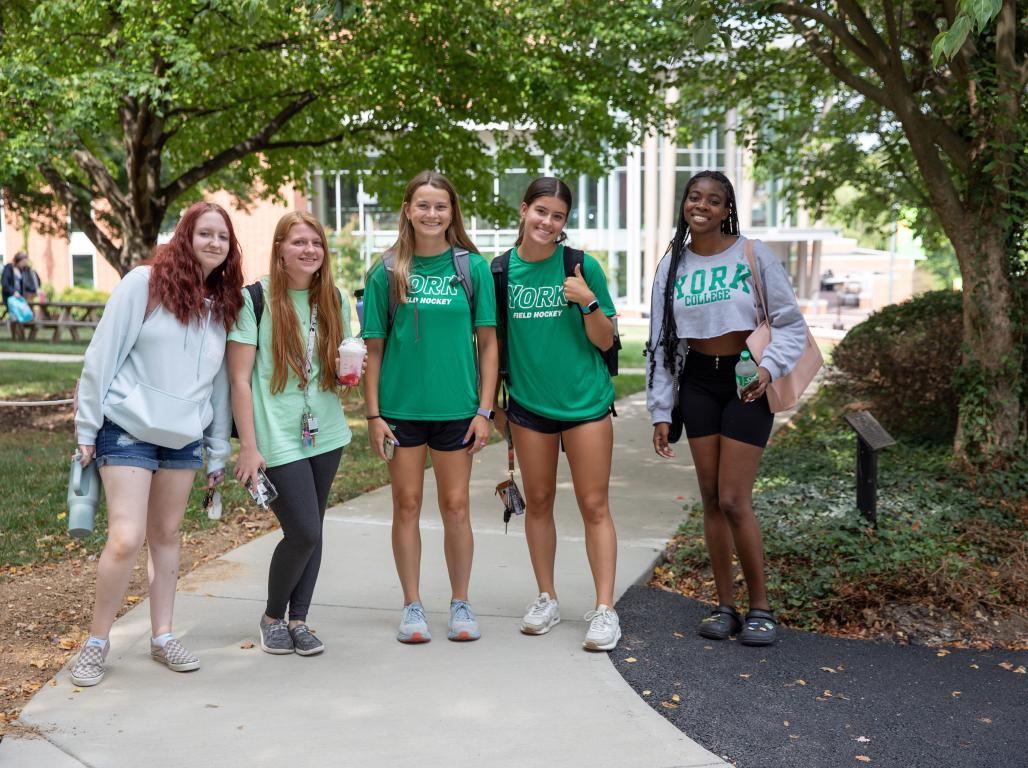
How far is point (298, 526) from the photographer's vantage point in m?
4.29

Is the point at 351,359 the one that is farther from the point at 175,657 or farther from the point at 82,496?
the point at 175,657

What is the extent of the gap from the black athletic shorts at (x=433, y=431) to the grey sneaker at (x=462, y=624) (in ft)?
2.43

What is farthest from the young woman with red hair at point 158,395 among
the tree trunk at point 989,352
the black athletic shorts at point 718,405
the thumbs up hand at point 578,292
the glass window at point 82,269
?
the glass window at point 82,269

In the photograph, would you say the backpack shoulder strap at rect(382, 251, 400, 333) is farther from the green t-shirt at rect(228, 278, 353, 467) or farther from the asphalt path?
the asphalt path

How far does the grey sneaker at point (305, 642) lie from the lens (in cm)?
452

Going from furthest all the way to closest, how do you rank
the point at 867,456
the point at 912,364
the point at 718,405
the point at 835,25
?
the point at 912,364 < the point at 835,25 < the point at 867,456 < the point at 718,405

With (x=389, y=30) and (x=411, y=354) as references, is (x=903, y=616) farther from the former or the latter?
(x=389, y=30)

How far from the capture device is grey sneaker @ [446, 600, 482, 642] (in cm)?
470

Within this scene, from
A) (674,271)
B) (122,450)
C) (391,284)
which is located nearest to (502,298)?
(391,284)

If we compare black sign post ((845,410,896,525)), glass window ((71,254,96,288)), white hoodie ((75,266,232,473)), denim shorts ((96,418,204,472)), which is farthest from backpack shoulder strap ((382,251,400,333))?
glass window ((71,254,96,288))

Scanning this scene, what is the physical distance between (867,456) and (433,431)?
2555 mm

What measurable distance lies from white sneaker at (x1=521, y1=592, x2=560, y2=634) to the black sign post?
1.91m

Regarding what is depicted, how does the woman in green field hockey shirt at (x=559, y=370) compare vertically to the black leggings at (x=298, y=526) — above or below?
above

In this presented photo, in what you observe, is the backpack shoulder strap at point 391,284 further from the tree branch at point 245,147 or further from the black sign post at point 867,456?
the tree branch at point 245,147
